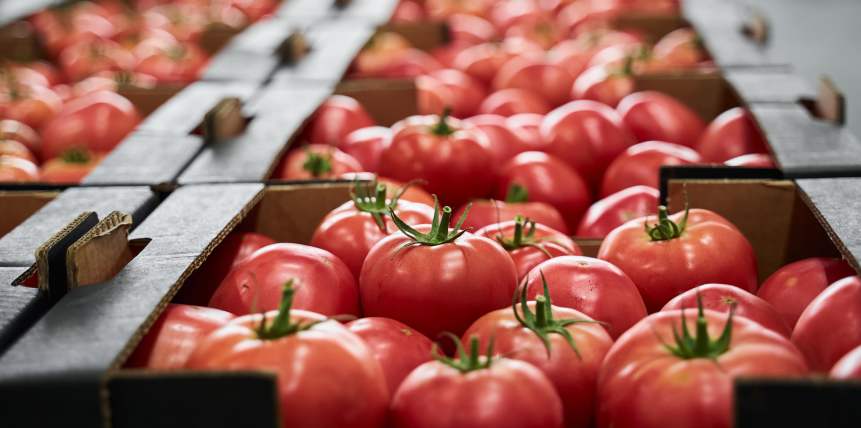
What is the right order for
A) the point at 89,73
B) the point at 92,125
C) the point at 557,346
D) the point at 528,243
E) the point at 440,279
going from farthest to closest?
1. the point at 89,73
2. the point at 92,125
3. the point at 528,243
4. the point at 440,279
5. the point at 557,346

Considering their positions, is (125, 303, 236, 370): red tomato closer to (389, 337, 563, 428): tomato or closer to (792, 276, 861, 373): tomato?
(389, 337, 563, 428): tomato

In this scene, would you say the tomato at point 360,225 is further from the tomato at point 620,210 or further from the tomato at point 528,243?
the tomato at point 620,210

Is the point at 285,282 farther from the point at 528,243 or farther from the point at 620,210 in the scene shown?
the point at 620,210

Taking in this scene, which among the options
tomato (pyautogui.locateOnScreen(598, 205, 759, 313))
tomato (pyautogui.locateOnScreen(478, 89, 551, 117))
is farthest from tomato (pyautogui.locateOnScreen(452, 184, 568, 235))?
tomato (pyautogui.locateOnScreen(478, 89, 551, 117))

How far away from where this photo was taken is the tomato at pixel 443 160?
6.40 feet

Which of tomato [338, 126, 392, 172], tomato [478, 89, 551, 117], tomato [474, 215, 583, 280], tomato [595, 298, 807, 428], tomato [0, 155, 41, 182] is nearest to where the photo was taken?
tomato [595, 298, 807, 428]

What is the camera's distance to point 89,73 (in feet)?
11.0

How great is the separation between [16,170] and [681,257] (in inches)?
74.0

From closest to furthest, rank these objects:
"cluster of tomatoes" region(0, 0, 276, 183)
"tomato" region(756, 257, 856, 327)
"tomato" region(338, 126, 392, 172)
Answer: "tomato" region(756, 257, 856, 327) < "tomato" region(338, 126, 392, 172) < "cluster of tomatoes" region(0, 0, 276, 183)

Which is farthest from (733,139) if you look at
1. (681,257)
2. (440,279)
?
(440,279)

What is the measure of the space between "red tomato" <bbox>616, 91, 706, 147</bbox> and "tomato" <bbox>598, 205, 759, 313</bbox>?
96 cm

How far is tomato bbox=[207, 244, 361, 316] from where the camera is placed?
1273 mm

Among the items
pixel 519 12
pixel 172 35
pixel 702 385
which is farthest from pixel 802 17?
pixel 702 385

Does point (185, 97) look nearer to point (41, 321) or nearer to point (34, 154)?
point (34, 154)
